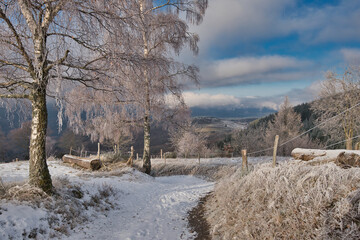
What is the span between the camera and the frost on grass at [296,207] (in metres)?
2.64

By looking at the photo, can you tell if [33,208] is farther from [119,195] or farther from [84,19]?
[84,19]

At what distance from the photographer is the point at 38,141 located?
438cm

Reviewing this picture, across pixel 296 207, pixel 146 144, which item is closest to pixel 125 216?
pixel 296 207

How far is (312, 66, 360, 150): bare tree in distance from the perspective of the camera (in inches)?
594

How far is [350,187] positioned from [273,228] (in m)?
1.32

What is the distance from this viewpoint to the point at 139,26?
14.9ft

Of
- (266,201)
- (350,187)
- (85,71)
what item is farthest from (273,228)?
(85,71)

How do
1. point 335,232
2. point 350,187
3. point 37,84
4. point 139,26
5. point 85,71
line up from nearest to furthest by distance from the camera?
point 335,232 < point 350,187 < point 37,84 < point 139,26 < point 85,71

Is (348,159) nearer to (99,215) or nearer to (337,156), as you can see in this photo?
(337,156)

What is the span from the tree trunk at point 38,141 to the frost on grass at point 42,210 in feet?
0.65

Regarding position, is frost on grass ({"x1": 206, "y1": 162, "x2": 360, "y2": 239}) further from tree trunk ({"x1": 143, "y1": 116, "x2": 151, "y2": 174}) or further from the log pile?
tree trunk ({"x1": 143, "y1": 116, "x2": 151, "y2": 174})

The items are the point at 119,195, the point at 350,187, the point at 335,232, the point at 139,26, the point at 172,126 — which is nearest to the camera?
the point at 335,232

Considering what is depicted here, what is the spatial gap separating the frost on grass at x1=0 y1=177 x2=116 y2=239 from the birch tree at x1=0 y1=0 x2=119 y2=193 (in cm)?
34

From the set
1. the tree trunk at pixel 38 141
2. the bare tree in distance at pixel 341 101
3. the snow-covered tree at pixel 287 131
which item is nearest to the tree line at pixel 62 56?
the tree trunk at pixel 38 141
